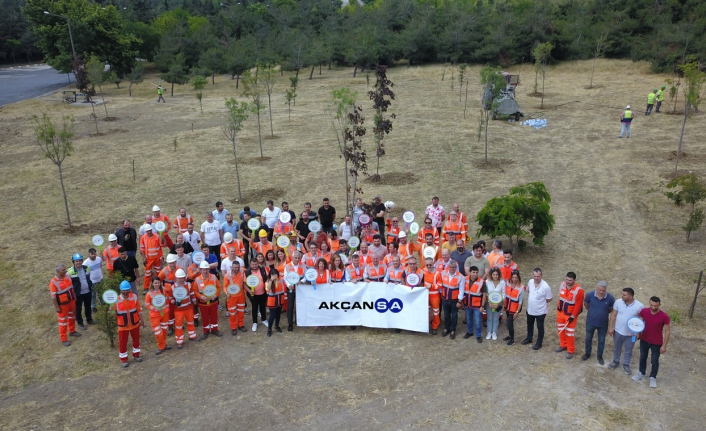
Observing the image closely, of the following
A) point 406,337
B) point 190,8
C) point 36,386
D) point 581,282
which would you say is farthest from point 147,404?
point 190,8

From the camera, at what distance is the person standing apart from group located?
944cm

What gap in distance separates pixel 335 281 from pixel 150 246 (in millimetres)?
4701

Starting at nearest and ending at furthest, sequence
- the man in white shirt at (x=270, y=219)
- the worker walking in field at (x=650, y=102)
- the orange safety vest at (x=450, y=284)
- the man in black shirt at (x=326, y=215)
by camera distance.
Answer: the orange safety vest at (x=450, y=284)
the man in black shirt at (x=326, y=215)
the man in white shirt at (x=270, y=219)
the worker walking in field at (x=650, y=102)

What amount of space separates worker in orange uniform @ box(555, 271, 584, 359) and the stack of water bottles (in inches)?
789

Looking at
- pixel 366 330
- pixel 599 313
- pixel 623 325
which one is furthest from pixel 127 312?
pixel 623 325

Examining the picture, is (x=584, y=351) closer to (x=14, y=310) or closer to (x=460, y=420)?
(x=460, y=420)

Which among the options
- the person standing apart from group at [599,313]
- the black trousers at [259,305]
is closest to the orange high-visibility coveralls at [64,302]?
the black trousers at [259,305]

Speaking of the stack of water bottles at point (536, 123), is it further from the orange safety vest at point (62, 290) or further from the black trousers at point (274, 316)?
the orange safety vest at point (62, 290)

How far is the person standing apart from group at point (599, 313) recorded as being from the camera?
31.0 ft

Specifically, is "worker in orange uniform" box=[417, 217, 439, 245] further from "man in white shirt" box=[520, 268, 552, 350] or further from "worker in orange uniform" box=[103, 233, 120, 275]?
"worker in orange uniform" box=[103, 233, 120, 275]

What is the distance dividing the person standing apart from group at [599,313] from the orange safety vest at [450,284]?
2.21m

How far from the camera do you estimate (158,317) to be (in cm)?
1026

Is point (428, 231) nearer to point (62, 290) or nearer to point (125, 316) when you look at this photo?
point (125, 316)

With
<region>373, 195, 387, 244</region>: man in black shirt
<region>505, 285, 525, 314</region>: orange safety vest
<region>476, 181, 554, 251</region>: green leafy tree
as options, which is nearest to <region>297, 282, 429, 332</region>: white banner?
<region>505, 285, 525, 314</region>: orange safety vest
